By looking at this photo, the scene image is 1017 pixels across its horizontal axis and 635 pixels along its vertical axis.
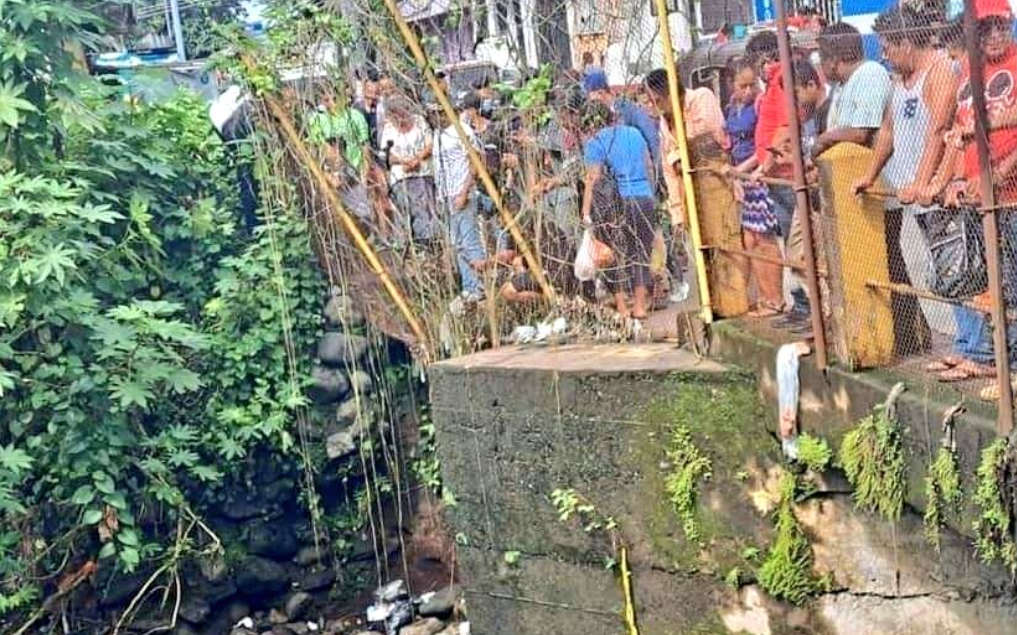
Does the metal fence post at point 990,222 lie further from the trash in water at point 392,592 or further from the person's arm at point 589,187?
the trash in water at point 392,592

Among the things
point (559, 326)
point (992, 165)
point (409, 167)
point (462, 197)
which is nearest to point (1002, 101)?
point (992, 165)

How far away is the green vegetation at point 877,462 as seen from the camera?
5035 millimetres

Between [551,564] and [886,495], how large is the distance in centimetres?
228

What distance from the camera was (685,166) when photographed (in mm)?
6445

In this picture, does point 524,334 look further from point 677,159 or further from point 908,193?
point 908,193

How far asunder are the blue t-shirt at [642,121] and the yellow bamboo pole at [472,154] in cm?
116

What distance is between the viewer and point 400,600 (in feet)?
33.3

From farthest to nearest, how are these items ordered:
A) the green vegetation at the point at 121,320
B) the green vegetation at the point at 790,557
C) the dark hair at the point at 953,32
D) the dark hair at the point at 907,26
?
→ the green vegetation at the point at 121,320 < the green vegetation at the point at 790,557 < the dark hair at the point at 907,26 < the dark hair at the point at 953,32

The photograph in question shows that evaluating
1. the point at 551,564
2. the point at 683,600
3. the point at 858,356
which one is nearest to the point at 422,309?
the point at 551,564

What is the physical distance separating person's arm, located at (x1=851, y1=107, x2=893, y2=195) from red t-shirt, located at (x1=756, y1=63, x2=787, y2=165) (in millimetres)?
654

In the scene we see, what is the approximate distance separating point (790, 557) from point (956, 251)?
184cm

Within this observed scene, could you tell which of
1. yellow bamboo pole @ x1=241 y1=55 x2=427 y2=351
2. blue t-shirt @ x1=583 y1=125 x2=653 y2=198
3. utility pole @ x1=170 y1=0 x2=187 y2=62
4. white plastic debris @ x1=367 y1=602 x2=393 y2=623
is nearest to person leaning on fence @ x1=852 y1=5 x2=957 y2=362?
blue t-shirt @ x1=583 y1=125 x2=653 y2=198

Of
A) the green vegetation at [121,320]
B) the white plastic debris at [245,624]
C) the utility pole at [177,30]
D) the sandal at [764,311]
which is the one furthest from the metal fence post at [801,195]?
the utility pole at [177,30]

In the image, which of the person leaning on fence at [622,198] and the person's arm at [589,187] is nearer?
the person leaning on fence at [622,198]
